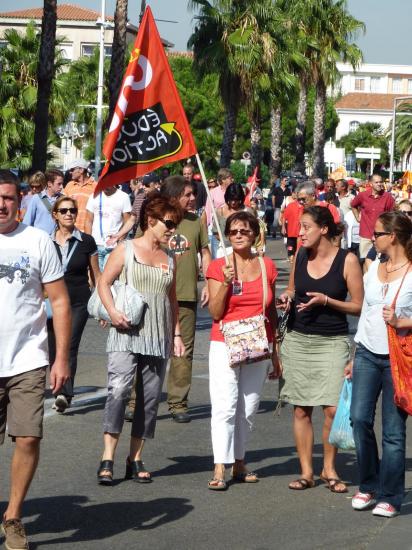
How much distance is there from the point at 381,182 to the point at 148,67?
1212cm

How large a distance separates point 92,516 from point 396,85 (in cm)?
19711

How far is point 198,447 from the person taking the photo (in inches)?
337

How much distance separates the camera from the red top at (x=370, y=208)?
20.0 meters

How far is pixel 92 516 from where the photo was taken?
653 cm

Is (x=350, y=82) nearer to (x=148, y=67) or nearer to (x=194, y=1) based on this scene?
(x=194, y=1)

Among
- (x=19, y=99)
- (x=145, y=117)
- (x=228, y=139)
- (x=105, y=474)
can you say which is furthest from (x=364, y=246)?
(x=19, y=99)

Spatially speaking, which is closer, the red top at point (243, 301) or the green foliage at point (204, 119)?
the red top at point (243, 301)

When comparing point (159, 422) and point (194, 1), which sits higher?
point (194, 1)

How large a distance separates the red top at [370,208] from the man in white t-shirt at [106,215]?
711cm

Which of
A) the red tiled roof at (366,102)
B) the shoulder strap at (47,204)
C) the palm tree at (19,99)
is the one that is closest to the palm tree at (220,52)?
the palm tree at (19,99)

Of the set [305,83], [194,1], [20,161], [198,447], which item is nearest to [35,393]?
[198,447]

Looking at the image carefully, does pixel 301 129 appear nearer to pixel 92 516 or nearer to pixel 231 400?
pixel 231 400

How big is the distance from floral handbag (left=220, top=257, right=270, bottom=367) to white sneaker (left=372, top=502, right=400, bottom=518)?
1205 millimetres

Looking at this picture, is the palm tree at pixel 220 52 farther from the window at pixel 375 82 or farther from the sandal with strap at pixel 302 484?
the window at pixel 375 82
